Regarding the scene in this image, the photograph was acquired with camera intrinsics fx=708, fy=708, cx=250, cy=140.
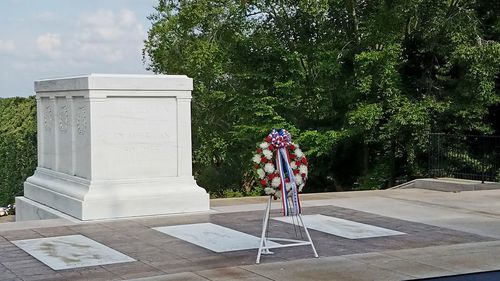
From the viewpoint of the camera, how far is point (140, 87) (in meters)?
12.0

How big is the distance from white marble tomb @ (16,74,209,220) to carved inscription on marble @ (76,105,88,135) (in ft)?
0.06

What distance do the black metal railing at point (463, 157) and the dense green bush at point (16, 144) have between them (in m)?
19.7

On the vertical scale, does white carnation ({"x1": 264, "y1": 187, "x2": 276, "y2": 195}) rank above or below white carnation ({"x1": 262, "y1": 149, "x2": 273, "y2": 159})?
below

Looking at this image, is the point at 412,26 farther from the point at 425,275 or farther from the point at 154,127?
the point at 425,275

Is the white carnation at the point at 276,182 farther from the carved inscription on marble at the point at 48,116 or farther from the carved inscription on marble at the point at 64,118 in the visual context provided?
the carved inscription on marble at the point at 48,116

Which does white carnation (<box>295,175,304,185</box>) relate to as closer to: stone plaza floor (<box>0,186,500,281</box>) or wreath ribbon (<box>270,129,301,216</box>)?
wreath ribbon (<box>270,129,301,216</box>)

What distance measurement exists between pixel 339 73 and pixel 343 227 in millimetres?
14605

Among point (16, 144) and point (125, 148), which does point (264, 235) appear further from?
point (16, 144)

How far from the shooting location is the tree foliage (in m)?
22.4

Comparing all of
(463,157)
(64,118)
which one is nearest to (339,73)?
(463,157)

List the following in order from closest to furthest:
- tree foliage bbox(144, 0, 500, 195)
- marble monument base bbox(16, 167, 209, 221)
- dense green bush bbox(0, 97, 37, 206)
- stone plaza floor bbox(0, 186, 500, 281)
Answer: stone plaza floor bbox(0, 186, 500, 281)
marble monument base bbox(16, 167, 209, 221)
tree foliage bbox(144, 0, 500, 195)
dense green bush bbox(0, 97, 37, 206)

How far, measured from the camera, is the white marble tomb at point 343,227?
10.2 meters

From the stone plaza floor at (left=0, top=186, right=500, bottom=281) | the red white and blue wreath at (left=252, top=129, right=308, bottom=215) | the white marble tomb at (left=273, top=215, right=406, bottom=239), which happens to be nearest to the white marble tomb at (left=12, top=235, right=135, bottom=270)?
the stone plaza floor at (left=0, top=186, right=500, bottom=281)

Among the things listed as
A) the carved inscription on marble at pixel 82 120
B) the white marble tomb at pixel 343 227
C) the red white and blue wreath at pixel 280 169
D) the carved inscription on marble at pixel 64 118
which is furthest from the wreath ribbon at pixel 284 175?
the carved inscription on marble at pixel 64 118
